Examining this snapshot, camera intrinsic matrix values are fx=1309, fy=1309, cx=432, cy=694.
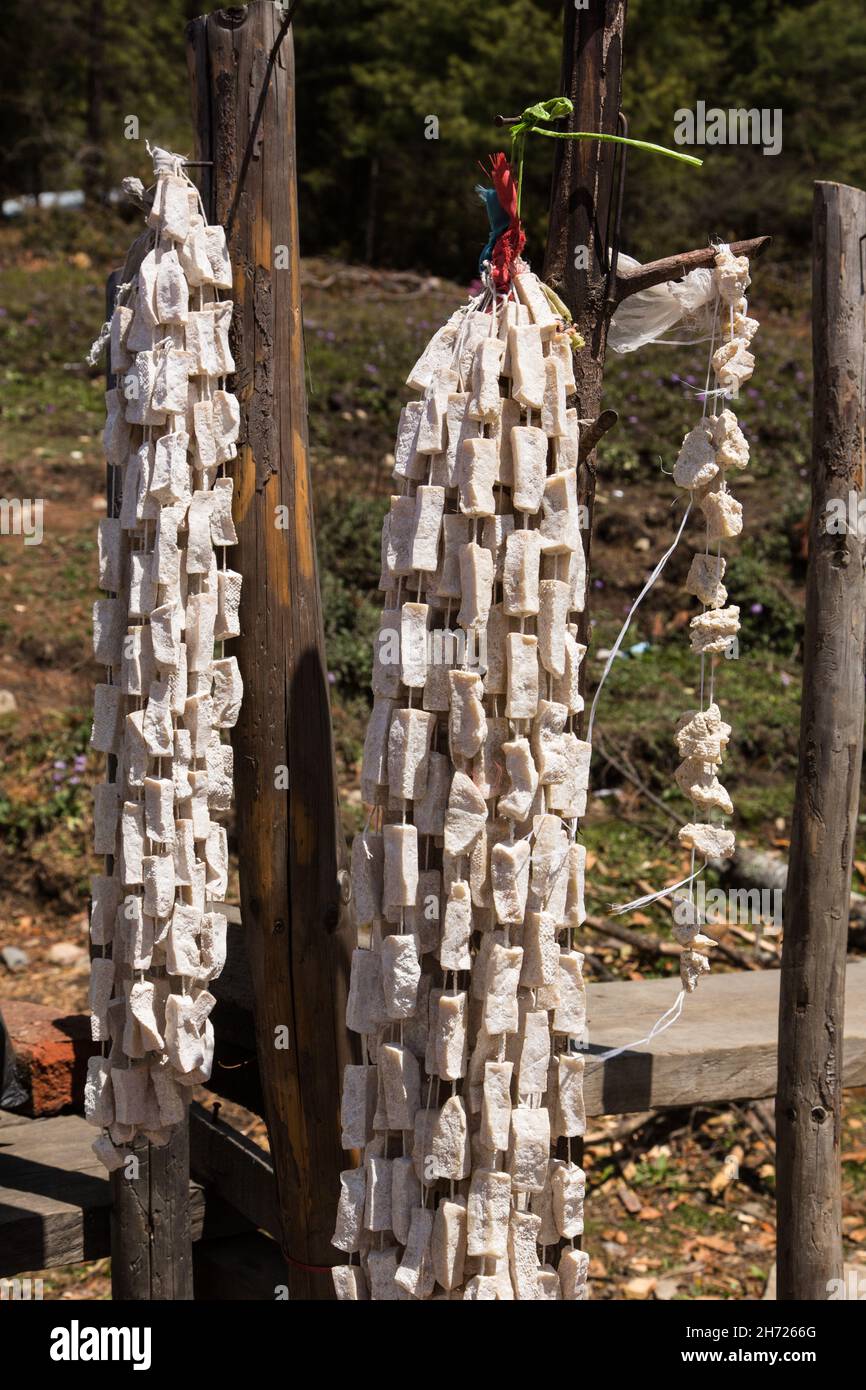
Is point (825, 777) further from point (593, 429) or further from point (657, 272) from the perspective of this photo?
point (657, 272)

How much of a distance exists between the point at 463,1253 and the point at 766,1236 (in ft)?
7.91

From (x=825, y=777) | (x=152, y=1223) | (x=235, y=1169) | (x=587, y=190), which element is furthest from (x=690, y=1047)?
(x=587, y=190)

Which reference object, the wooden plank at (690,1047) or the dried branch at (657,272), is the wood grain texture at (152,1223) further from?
the dried branch at (657,272)

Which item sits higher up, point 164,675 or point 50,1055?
point 164,675

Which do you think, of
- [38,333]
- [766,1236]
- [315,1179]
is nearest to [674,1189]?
[766,1236]

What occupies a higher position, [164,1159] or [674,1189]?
[164,1159]

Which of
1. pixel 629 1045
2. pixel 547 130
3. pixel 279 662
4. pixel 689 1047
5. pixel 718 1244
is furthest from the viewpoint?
pixel 718 1244

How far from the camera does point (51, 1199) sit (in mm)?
2762

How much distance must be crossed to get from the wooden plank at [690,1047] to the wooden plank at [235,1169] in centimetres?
73

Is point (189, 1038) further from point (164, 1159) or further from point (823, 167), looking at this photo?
point (823, 167)

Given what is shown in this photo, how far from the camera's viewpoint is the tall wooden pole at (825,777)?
2.77 meters

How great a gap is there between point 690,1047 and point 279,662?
1281mm

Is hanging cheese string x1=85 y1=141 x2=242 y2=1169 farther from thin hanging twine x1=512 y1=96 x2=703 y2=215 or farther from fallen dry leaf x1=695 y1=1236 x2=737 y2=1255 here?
fallen dry leaf x1=695 y1=1236 x2=737 y2=1255
